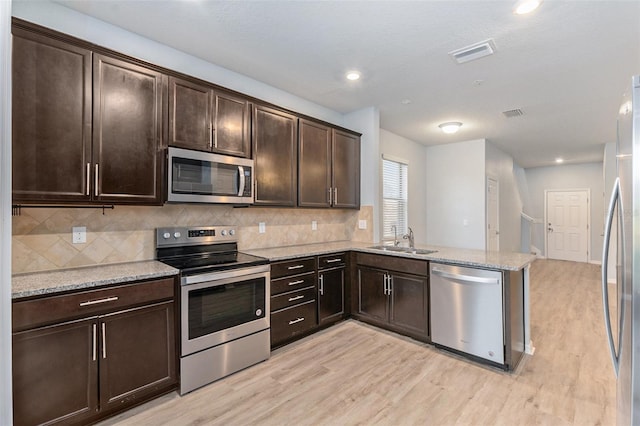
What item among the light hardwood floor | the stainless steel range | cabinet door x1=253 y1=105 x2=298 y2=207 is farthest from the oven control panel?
the light hardwood floor

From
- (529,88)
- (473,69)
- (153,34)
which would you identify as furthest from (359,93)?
(153,34)

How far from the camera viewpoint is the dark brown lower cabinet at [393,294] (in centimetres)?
311

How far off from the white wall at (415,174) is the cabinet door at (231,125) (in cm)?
293

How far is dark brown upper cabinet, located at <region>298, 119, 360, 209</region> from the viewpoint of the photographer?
11.9 ft

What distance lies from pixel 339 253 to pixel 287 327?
1025 mm

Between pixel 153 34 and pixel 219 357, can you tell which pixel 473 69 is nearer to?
pixel 153 34

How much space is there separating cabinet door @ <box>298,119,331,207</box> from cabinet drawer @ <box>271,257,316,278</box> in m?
0.72

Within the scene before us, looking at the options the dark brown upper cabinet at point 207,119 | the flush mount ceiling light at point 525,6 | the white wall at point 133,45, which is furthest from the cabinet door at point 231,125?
the flush mount ceiling light at point 525,6

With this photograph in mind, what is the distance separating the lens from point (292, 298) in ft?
10.0

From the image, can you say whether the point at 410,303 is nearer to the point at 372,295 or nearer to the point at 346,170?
the point at 372,295

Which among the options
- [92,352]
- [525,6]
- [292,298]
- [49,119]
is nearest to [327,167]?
[292,298]

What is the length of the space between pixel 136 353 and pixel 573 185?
10417 mm

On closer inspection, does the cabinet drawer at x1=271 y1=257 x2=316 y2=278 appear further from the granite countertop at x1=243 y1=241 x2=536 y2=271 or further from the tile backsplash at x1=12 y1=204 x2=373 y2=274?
the tile backsplash at x1=12 y1=204 x2=373 y2=274

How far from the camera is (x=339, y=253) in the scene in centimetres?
358
